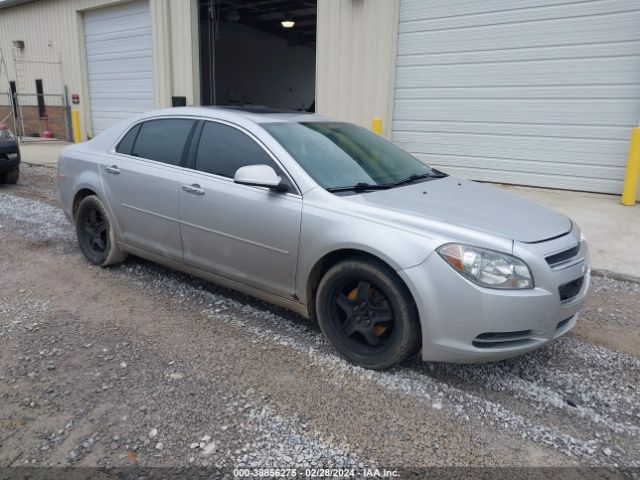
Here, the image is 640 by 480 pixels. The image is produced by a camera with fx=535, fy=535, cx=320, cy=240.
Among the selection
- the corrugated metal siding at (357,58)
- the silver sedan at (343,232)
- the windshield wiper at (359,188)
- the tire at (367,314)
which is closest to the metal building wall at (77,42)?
the corrugated metal siding at (357,58)

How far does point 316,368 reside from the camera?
333cm

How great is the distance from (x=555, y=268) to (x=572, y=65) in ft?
21.8

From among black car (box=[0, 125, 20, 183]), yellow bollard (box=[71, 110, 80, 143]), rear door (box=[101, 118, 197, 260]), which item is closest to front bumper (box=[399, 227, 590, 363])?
rear door (box=[101, 118, 197, 260])

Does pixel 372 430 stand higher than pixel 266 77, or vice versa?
pixel 266 77

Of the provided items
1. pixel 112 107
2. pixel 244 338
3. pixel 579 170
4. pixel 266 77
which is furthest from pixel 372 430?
pixel 266 77

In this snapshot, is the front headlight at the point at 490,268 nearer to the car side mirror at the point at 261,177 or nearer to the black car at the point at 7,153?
the car side mirror at the point at 261,177

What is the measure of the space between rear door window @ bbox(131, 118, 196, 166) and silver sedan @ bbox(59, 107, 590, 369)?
1 cm

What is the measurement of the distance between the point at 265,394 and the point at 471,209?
169cm

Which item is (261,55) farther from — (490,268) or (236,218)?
(490,268)

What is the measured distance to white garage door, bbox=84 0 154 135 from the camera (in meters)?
14.9

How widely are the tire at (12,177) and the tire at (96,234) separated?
17.8 feet

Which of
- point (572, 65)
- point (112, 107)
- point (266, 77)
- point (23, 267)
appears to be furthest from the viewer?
point (266, 77)

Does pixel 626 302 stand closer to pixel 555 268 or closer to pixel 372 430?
pixel 555 268

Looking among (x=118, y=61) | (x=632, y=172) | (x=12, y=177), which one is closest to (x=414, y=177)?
(x=632, y=172)
